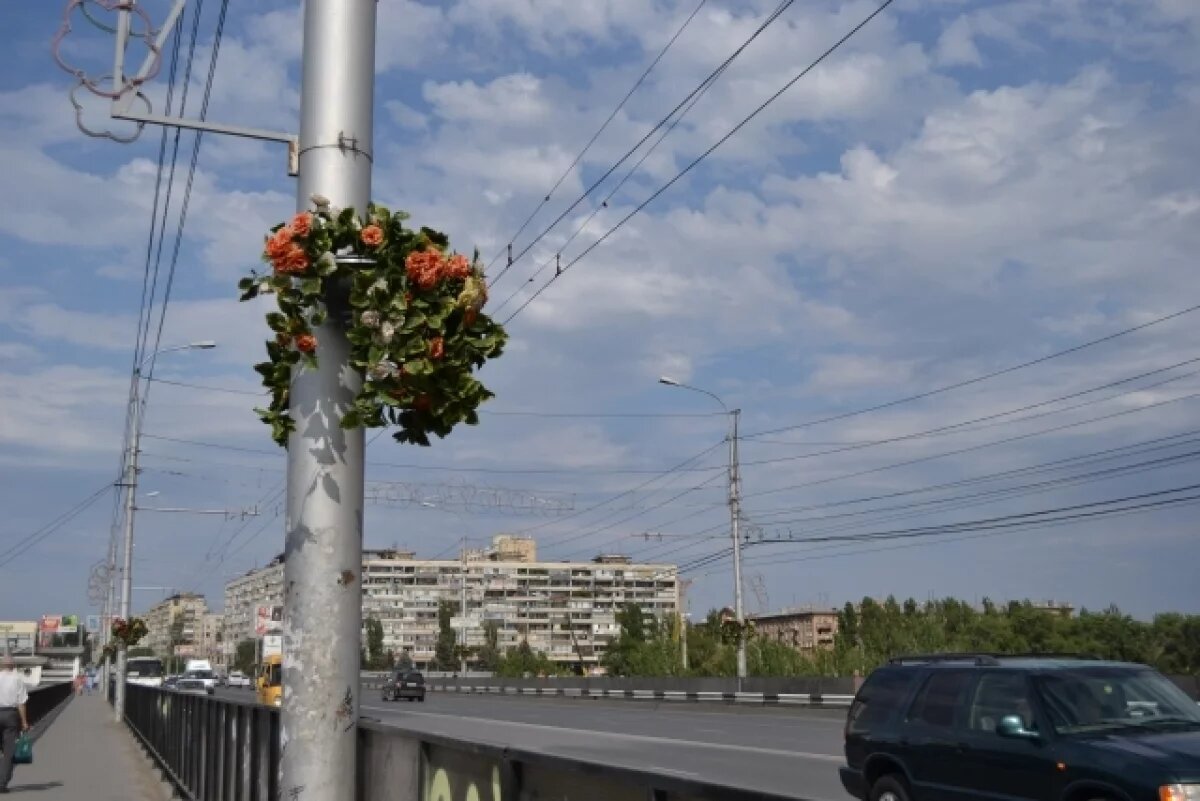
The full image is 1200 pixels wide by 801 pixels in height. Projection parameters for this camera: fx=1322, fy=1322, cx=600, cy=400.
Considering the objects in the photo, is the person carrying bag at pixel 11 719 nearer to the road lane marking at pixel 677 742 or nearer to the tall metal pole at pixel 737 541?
the road lane marking at pixel 677 742

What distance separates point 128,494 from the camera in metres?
43.2

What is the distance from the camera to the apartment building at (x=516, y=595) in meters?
182

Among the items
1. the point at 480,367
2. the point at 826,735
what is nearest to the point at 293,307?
the point at 480,367

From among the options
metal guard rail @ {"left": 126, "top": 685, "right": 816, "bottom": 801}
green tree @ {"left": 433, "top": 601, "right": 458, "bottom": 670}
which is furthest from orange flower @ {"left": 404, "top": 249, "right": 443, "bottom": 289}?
green tree @ {"left": 433, "top": 601, "right": 458, "bottom": 670}

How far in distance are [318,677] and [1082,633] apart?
5456 inches

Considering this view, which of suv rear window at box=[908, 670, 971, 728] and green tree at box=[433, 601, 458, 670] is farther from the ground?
green tree at box=[433, 601, 458, 670]

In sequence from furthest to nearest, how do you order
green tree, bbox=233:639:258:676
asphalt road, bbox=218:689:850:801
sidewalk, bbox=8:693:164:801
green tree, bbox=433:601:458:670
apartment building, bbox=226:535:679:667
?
1. apartment building, bbox=226:535:679:667
2. green tree, bbox=233:639:258:676
3. green tree, bbox=433:601:458:670
4. asphalt road, bbox=218:689:850:801
5. sidewalk, bbox=8:693:164:801

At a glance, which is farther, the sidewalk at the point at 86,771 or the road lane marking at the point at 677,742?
the road lane marking at the point at 677,742

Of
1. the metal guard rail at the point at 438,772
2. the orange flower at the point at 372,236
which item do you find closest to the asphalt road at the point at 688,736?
the metal guard rail at the point at 438,772

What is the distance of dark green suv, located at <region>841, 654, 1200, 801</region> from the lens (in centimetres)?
967

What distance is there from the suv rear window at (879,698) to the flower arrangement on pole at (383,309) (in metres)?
7.86

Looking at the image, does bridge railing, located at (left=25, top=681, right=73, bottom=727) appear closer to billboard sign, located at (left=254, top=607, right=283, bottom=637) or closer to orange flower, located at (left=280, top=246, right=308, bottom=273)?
billboard sign, located at (left=254, top=607, right=283, bottom=637)

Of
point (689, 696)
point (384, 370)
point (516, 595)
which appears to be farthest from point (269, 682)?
point (516, 595)

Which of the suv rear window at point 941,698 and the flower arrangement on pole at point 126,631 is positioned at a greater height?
the flower arrangement on pole at point 126,631
